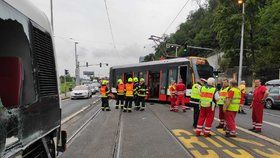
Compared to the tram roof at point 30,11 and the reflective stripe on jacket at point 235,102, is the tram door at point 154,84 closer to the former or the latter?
the reflective stripe on jacket at point 235,102

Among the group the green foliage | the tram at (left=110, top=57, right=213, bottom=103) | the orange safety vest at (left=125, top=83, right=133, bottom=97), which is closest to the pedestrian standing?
A: the orange safety vest at (left=125, top=83, right=133, bottom=97)

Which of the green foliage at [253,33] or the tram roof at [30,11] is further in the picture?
the green foliage at [253,33]

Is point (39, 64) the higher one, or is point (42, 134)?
point (39, 64)

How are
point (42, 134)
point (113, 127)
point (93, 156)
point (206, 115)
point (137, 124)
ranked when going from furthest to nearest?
point (137, 124), point (113, 127), point (206, 115), point (93, 156), point (42, 134)

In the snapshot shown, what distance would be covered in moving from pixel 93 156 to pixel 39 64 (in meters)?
4.46

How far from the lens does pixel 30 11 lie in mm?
4879

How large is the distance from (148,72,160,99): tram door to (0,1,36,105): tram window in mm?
26490

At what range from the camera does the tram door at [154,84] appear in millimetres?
31217

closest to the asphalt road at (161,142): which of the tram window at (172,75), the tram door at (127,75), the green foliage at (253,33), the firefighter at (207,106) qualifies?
the firefighter at (207,106)

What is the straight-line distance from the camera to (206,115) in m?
12.7

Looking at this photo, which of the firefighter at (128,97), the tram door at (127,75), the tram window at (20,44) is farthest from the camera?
the tram door at (127,75)

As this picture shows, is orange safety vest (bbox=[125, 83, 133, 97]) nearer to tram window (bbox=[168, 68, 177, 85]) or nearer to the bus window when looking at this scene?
tram window (bbox=[168, 68, 177, 85])

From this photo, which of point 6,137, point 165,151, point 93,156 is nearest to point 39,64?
point 6,137

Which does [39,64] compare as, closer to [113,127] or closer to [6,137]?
[6,137]
